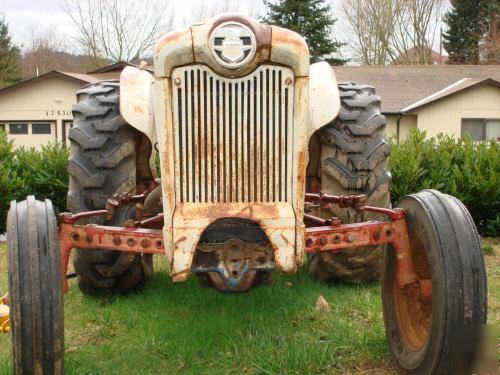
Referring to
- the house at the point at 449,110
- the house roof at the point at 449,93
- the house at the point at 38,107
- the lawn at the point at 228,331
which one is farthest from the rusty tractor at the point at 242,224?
the house at the point at 38,107

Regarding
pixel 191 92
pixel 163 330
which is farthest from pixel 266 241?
pixel 163 330

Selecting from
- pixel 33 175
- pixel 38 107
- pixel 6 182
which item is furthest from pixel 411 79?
pixel 6 182

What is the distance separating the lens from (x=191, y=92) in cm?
335

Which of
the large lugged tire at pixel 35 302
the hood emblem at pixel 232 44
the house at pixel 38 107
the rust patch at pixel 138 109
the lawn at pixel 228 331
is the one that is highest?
the house at pixel 38 107

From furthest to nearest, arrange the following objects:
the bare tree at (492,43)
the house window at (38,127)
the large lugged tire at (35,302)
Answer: the bare tree at (492,43)
the house window at (38,127)
the large lugged tire at (35,302)

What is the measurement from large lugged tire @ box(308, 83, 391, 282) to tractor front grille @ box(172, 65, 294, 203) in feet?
4.11

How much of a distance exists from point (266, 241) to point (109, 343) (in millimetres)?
1442

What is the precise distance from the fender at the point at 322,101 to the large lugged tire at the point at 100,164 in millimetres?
1205

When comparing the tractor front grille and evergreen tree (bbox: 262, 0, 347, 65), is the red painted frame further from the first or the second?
evergreen tree (bbox: 262, 0, 347, 65)

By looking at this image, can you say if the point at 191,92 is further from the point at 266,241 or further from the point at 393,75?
the point at 393,75

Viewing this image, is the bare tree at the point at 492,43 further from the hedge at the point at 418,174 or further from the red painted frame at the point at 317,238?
the red painted frame at the point at 317,238

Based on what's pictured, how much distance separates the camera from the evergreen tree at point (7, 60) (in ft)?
156

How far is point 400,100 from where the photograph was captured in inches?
1049

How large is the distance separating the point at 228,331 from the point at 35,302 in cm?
163
